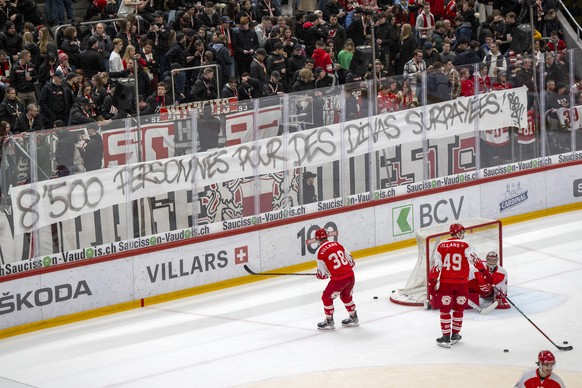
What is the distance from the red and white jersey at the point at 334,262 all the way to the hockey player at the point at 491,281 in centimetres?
174

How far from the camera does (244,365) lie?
14438 millimetres

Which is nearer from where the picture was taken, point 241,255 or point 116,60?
point 241,255

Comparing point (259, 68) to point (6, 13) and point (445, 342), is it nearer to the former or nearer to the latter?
point (6, 13)

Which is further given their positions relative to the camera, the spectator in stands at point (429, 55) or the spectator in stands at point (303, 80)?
the spectator in stands at point (429, 55)

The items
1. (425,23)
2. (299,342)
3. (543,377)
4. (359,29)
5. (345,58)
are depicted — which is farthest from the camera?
(425,23)

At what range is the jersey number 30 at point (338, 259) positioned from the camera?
15336mm

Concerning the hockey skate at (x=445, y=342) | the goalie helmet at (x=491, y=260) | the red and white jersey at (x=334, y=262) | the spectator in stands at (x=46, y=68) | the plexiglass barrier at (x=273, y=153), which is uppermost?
the spectator in stands at (x=46, y=68)

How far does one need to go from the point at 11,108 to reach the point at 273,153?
149 inches

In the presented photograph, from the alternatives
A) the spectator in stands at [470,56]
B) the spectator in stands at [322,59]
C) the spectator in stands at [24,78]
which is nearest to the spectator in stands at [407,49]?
the spectator in stands at [470,56]

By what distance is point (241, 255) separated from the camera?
18.2 metres

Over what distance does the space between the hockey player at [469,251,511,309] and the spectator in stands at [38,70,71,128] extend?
6481 mm

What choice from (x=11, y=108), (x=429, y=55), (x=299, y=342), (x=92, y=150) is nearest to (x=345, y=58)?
(x=429, y=55)

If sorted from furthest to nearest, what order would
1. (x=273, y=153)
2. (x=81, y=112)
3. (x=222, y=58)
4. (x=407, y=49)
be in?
1. (x=407, y=49)
2. (x=222, y=58)
3. (x=273, y=153)
4. (x=81, y=112)

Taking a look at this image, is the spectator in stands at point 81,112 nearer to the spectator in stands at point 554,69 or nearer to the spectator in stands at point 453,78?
the spectator in stands at point 453,78
